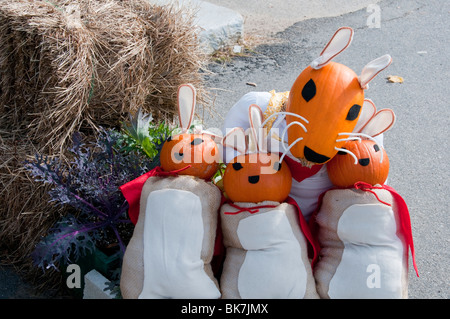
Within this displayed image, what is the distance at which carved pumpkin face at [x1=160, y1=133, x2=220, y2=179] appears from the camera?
2037 millimetres

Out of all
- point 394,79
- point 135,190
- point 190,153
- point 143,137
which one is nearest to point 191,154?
point 190,153

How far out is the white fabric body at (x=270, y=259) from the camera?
188cm

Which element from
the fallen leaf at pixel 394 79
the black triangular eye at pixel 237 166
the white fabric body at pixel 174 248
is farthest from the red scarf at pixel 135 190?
the fallen leaf at pixel 394 79

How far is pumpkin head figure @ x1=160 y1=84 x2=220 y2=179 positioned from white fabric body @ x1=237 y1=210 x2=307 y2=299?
290 mm

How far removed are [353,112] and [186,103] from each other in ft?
2.36

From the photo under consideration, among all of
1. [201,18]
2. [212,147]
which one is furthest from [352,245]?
[201,18]

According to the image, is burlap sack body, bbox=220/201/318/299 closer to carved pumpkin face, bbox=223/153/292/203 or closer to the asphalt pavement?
carved pumpkin face, bbox=223/153/292/203

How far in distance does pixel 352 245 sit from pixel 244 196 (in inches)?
18.9

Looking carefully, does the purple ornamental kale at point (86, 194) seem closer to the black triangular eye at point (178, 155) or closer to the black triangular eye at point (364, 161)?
the black triangular eye at point (178, 155)

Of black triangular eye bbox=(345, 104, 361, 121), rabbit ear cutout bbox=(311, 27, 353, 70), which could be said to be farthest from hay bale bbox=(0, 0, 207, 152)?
black triangular eye bbox=(345, 104, 361, 121)

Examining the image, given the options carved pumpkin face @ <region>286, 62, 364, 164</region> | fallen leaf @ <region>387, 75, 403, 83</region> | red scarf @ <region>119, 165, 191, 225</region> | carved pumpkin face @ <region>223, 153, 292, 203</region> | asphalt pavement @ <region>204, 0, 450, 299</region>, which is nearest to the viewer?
carved pumpkin face @ <region>286, 62, 364, 164</region>

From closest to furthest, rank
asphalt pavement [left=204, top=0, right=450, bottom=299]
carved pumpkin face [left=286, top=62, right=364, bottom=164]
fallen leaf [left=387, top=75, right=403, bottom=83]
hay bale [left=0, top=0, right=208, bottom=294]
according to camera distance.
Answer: carved pumpkin face [left=286, top=62, right=364, bottom=164]
hay bale [left=0, top=0, right=208, bottom=294]
asphalt pavement [left=204, top=0, right=450, bottom=299]
fallen leaf [left=387, top=75, right=403, bottom=83]
